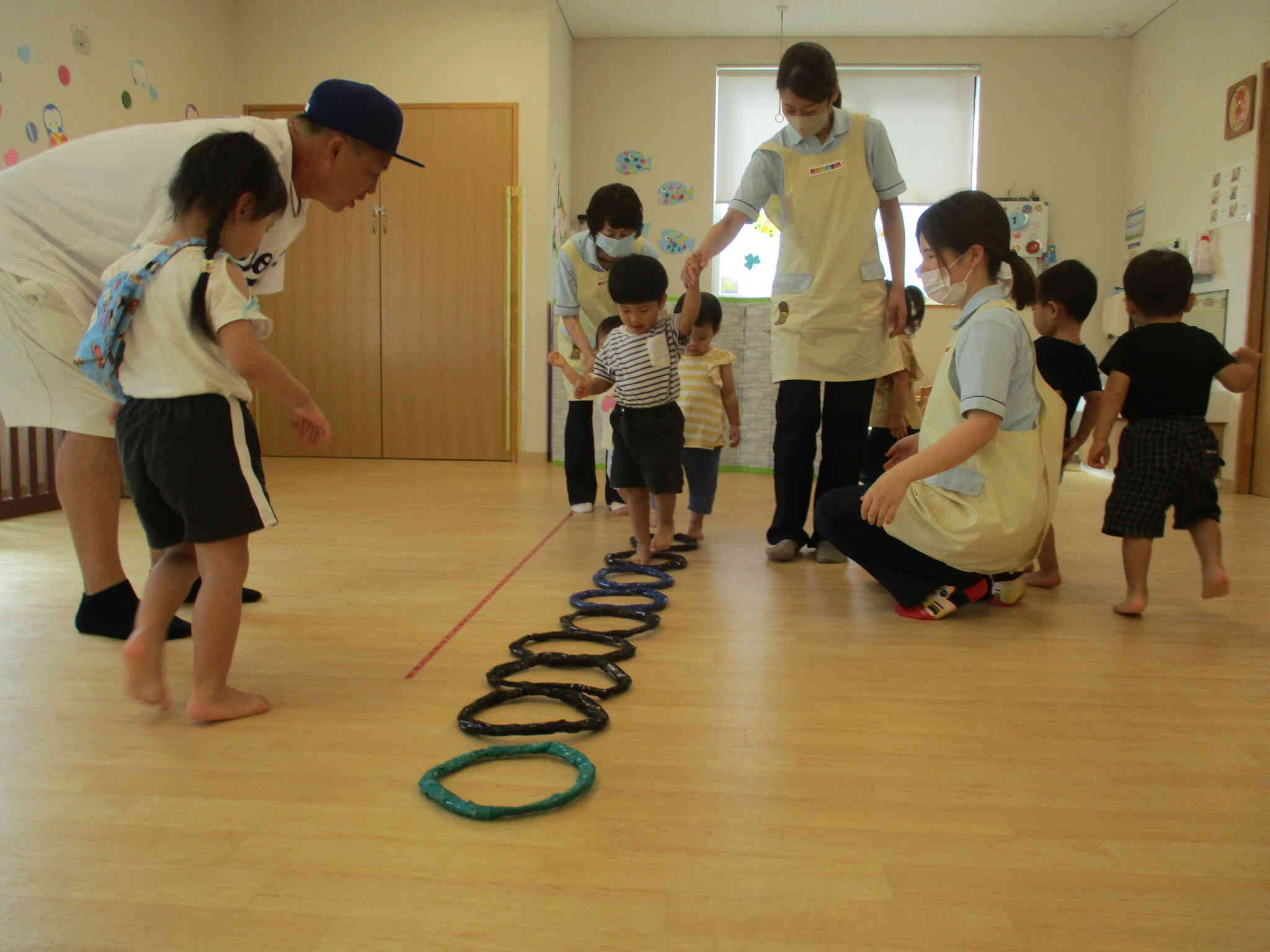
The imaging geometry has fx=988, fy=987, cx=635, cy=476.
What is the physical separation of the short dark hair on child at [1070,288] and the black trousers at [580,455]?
1626 mm

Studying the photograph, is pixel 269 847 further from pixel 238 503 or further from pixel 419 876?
pixel 238 503

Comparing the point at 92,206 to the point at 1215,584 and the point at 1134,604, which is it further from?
the point at 1215,584

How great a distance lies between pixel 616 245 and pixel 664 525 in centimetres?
100

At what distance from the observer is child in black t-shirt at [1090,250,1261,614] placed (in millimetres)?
2137

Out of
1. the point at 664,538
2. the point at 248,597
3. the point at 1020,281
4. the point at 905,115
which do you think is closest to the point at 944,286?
the point at 1020,281

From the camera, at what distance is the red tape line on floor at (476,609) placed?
1.70 meters

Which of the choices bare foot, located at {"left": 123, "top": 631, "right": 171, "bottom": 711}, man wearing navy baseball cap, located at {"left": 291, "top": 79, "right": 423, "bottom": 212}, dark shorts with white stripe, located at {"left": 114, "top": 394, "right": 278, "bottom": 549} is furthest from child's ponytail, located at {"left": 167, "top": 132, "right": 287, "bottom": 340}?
bare foot, located at {"left": 123, "top": 631, "right": 171, "bottom": 711}

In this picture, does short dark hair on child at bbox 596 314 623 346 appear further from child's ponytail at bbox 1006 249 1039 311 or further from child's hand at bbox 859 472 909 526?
child's hand at bbox 859 472 909 526

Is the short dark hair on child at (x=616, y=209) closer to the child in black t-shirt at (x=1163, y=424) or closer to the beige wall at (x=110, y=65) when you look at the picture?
the child in black t-shirt at (x=1163, y=424)

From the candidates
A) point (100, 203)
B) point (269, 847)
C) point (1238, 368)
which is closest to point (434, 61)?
point (100, 203)

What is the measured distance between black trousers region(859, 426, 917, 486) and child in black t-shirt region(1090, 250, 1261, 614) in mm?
925

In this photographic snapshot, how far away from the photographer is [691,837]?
3.54ft

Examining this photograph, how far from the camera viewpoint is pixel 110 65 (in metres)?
4.12

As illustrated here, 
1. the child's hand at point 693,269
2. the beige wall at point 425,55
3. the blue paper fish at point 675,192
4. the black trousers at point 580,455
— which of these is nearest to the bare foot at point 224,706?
the child's hand at point 693,269
